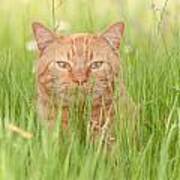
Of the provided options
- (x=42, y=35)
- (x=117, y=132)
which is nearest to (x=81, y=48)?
(x=42, y=35)

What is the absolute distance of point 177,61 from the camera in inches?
151

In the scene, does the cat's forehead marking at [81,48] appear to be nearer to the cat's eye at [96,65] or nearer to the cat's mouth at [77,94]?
the cat's eye at [96,65]

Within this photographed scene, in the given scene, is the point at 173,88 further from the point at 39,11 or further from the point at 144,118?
the point at 39,11

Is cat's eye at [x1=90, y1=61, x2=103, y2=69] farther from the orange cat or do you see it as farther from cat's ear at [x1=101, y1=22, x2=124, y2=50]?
cat's ear at [x1=101, y1=22, x2=124, y2=50]

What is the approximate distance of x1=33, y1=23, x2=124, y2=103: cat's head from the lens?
344 centimetres

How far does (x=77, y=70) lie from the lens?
3.44 metres

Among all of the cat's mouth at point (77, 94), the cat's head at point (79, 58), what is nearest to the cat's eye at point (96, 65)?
the cat's head at point (79, 58)

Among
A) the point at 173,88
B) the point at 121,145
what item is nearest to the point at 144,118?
the point at 173,88

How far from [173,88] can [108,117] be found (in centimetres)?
32

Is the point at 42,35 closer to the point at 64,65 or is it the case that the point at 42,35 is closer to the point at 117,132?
the point at 64,65

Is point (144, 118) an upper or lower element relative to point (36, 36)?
lower

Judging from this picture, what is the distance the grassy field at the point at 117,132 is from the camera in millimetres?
2799

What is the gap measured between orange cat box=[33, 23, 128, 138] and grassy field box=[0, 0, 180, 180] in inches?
3.7

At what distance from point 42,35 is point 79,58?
0.18 meters
